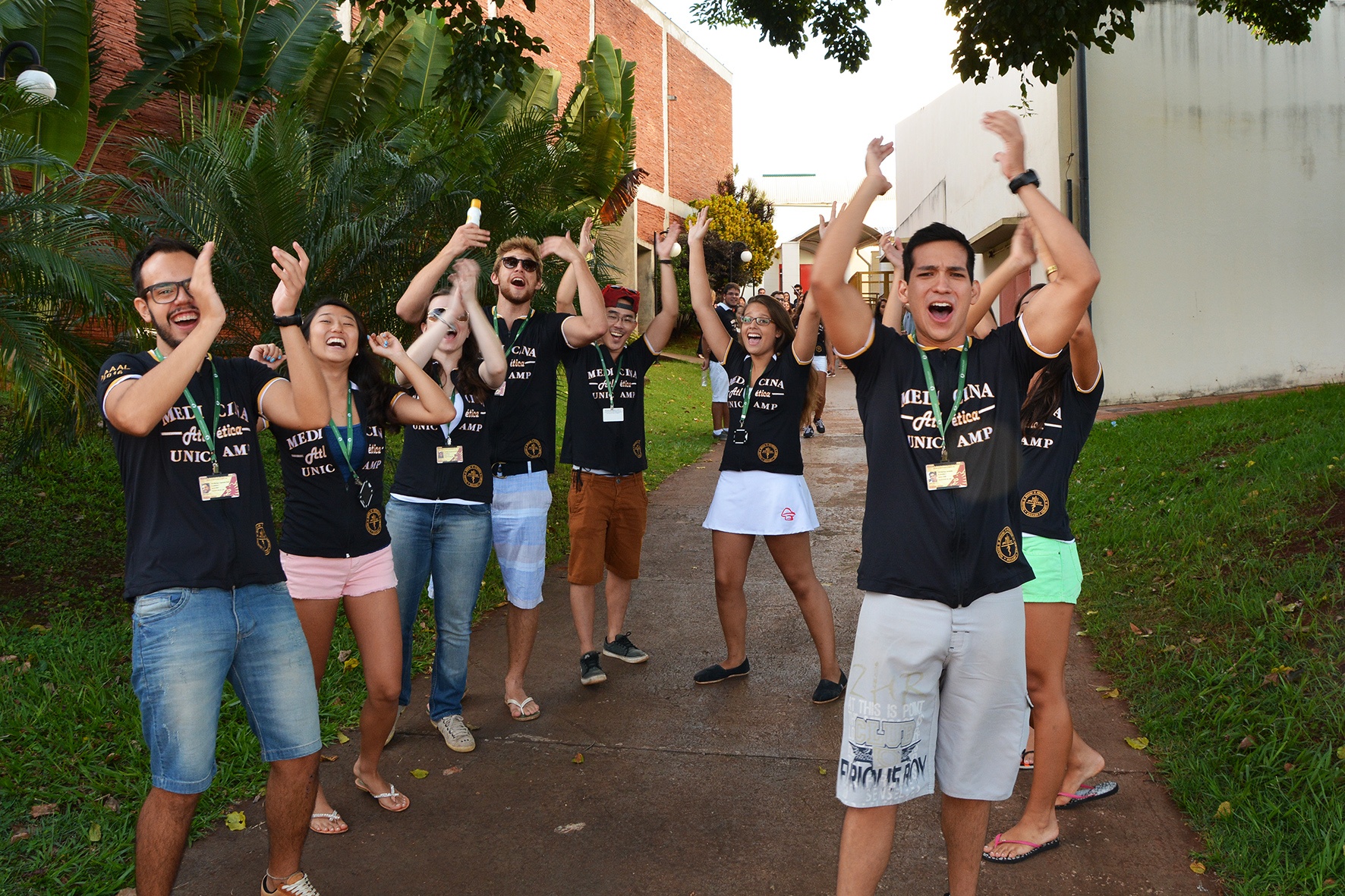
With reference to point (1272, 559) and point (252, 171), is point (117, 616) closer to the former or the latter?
point (252, 171)

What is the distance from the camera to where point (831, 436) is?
15.6 metres

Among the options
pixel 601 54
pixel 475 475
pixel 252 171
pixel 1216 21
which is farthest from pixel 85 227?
pixel 601 54

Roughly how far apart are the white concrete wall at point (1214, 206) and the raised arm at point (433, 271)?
44.7 ft

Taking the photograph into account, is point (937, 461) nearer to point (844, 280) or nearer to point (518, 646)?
point (844, 280)

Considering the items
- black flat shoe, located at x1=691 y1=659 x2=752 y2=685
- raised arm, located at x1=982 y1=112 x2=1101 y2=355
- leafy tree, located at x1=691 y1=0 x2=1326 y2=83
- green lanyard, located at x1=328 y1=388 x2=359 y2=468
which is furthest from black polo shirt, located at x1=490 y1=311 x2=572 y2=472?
leafy tree, located at x1=691 y1=0 x2=1326 y2=83

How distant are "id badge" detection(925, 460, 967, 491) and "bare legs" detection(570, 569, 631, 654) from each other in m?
3.07

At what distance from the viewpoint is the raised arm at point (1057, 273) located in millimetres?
2789

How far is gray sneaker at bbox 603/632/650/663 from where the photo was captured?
601cm

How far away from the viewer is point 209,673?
3.00 meters

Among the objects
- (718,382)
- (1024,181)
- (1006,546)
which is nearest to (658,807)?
(1006,546)

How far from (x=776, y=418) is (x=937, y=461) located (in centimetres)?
245

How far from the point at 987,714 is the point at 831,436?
42.0 ft

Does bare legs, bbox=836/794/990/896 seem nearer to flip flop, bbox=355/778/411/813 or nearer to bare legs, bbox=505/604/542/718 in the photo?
flip flop, bbox=355/778/411/813

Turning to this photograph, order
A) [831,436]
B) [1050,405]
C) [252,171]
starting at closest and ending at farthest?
[1050,405] → [252,171] → [831,436]
